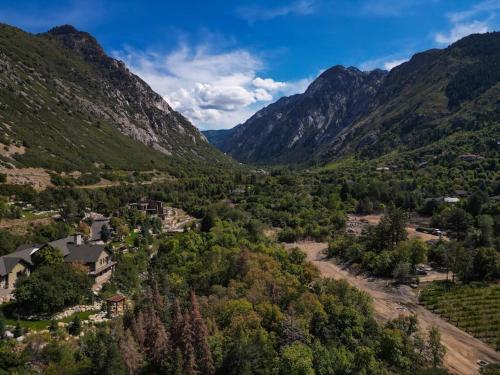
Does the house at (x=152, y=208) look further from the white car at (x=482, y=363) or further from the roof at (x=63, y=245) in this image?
the white car at (x=482, y=363)

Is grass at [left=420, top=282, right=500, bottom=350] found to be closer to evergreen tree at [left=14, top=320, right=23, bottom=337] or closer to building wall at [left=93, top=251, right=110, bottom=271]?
building wall at [left=93, top=251, right=110, bottom=271]

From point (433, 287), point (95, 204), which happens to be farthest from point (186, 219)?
point (433, 287)

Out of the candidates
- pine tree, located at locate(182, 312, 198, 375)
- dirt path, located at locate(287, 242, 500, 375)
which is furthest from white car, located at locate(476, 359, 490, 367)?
pine tree, located at locate(182, 312, 198, 375)

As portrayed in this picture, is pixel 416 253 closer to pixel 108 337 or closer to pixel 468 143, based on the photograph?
pixel 108 337

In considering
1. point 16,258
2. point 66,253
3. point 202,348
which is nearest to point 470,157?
point 66,253

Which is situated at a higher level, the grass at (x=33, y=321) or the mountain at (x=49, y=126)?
the mountain at (x=49, y=126)

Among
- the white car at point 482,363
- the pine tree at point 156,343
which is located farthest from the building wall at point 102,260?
the white car at point 482,363

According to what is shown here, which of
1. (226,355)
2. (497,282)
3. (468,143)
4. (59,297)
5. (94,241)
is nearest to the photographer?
(226,355)
